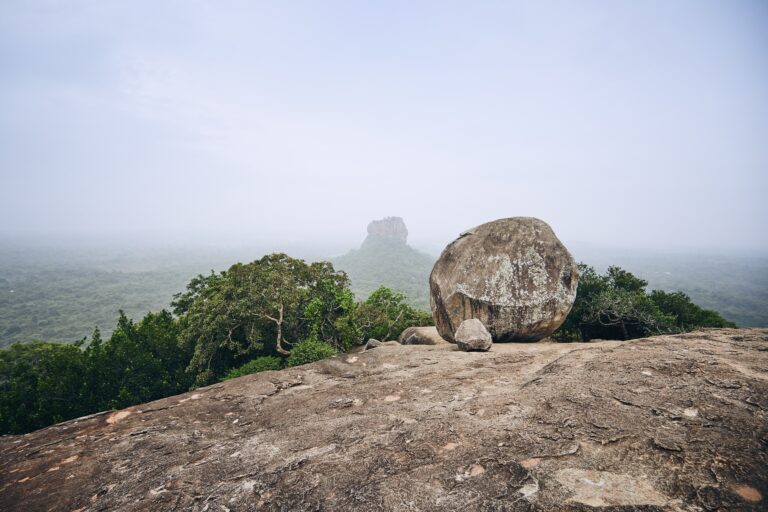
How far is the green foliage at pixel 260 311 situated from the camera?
18594 millimetres

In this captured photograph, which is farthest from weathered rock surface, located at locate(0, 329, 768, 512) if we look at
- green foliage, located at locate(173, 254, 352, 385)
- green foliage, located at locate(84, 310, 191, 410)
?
green foliage, located at locate(84, 310, 191, 410)

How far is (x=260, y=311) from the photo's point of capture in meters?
19.6

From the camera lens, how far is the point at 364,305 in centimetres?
2394

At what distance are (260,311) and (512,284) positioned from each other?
1503 centimetres

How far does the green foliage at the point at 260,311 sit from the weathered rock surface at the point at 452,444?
1016 centimetres

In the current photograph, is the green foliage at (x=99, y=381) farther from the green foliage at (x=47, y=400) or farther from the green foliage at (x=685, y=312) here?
the green foliage at (x=685, y=312)

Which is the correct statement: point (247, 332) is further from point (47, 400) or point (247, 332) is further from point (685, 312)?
point (685, 312)

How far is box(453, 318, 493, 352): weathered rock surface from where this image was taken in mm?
11656

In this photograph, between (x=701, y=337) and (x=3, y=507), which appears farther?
(x=701, y=337)

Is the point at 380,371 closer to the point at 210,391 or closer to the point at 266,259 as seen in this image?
the point at 210,391

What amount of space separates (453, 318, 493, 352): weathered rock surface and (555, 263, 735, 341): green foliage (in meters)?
10.8

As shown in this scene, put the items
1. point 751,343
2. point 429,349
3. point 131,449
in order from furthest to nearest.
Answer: point 429,349
point 751,343
point 131,449

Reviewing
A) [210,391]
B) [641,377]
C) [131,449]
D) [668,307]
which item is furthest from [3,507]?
[668,307]

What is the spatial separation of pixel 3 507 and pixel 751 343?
17.0 meters
